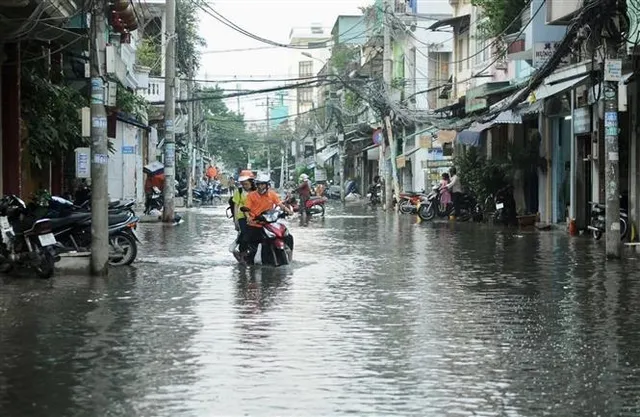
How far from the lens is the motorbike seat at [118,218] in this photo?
15.1 metres

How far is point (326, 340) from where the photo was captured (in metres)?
8.83

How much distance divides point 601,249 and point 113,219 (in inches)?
375

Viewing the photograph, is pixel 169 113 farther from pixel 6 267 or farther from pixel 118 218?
pixel 6 267

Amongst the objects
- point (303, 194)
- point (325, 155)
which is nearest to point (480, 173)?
point (303, 194)

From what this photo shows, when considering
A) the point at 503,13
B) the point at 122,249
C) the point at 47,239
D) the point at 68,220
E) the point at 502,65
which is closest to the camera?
the point at 47,239

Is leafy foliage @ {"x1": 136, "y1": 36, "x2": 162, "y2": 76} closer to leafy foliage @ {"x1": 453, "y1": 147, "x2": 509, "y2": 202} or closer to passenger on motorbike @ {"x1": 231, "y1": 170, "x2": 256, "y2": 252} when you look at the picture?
leafy foliage @ {"x1": 453, "y1": 147, "x2": 509, "y2": 202}

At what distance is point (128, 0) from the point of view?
17391 millimetres

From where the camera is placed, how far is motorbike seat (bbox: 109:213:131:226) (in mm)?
15148

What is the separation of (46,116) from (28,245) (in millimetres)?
7979

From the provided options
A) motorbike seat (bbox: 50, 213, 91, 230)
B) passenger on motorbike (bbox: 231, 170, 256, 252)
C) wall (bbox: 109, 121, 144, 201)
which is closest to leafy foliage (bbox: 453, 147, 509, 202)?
wall (bbox: 109, 121, 144, 201)

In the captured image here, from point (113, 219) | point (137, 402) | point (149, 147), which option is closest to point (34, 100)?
point (113, 219)

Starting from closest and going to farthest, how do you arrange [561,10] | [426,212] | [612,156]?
[612,156]
[561,10]
[426,212]

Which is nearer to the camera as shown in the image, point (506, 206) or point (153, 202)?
point (506, 206)

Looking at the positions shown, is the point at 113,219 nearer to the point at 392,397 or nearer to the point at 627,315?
the point at 627,315
